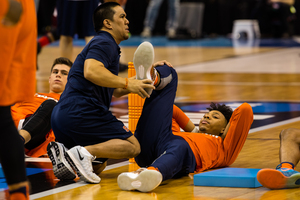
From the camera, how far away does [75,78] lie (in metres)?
3.85

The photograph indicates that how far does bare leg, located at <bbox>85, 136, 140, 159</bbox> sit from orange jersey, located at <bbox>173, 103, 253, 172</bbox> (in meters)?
0.42

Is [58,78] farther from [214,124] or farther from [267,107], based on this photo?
[267,107]

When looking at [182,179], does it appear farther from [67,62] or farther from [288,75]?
[288,75]

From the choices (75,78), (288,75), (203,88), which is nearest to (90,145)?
(75,78)

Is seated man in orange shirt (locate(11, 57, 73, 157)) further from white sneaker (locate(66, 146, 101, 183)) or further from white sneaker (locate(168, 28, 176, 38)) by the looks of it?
white sneaker (locate(168, 28, 176, 38))

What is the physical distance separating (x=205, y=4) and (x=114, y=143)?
16728mm

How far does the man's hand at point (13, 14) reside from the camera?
2.45 meters

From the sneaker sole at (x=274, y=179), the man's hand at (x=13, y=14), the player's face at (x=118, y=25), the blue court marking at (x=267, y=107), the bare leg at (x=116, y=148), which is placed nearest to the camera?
the man's hand at (x=13, y=14)

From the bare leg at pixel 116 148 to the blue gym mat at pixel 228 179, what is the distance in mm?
509

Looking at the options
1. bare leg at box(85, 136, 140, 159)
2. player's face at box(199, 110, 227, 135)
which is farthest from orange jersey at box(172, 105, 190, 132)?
bare leg at box(85, 136, 140, 159)

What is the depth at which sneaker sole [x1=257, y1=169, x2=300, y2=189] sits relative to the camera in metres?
3.39

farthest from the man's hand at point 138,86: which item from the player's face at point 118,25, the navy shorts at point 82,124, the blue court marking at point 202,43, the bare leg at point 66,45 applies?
the blue court marking at point 202,43

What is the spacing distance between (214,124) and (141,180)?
114 cm

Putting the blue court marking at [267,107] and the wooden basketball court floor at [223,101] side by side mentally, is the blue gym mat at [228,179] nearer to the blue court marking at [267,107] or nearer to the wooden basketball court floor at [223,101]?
the wooden basketball court floor at [223,101]
